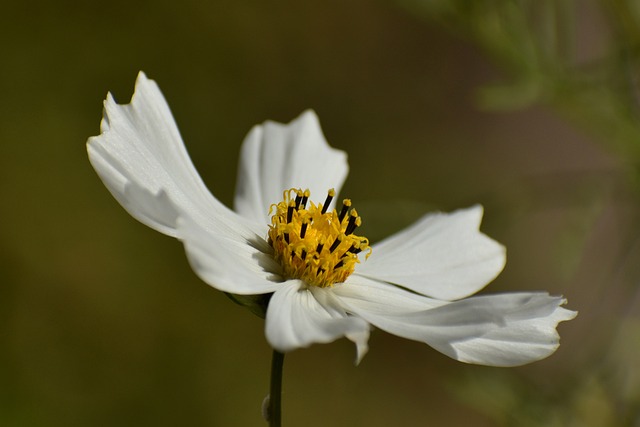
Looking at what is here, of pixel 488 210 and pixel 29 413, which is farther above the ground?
pixel 488 210

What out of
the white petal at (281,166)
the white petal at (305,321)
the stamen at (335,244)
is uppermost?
the white petal at (281,166)

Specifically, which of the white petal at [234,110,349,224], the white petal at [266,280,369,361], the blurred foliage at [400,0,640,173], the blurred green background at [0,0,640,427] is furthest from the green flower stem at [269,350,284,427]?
the blurred foliage at [400,0,640,173]

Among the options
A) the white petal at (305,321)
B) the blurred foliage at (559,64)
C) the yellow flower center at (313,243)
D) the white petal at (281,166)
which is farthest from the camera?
the blurred foliage at (559,64)

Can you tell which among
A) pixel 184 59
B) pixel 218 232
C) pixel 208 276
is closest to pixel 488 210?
pixel 218 232

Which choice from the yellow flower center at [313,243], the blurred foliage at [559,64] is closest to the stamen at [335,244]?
the yellow flower center at [313,243]

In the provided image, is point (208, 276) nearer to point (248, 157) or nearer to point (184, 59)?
point (248, 157)

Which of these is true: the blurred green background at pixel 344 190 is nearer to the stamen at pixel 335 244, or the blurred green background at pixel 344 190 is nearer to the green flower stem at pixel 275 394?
the stamen at pixel 335 244

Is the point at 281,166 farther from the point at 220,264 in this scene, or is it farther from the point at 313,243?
the point at 220,264
